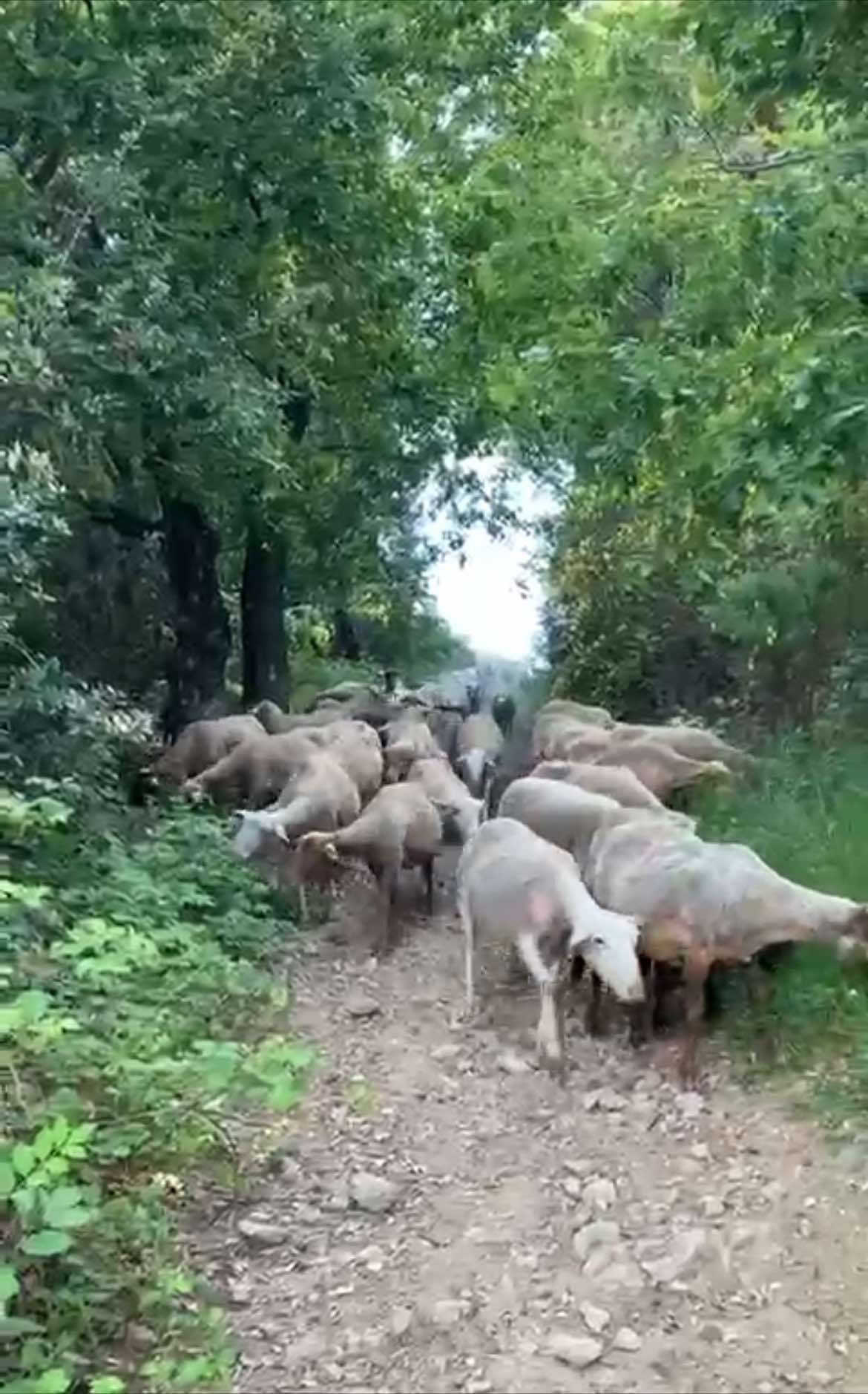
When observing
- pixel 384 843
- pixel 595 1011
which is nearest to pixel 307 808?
pixel 384 843

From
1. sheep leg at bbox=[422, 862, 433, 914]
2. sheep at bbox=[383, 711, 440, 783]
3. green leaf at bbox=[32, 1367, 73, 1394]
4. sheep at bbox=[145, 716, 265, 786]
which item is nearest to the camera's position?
green leaf at bbox=[32, 1367, 73, 1394]

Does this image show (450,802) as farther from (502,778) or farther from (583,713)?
(583,713)

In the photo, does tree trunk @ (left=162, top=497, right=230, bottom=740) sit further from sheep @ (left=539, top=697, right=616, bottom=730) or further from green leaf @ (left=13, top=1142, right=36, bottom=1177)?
green leaf @ (left=13, top=1142, right=36, bottom=1177)

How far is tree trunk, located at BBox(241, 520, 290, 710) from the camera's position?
53.7 ft

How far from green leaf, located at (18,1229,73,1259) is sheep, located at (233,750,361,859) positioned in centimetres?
541

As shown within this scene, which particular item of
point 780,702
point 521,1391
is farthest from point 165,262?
point 521,1391

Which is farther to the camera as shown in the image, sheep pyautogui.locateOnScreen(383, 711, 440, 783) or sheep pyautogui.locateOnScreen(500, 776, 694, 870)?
sheep pyautogui.locateOnScreen(383, 711, 440, 783)

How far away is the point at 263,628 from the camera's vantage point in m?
16.5

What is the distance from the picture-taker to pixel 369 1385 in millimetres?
4117

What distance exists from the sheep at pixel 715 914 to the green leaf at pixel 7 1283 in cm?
335

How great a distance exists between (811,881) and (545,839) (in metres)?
1.60

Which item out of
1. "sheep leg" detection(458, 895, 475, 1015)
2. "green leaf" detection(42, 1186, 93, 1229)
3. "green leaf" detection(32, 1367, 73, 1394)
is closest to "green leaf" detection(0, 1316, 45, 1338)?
"green leaf" detection(32, 1367, 73, 1394)

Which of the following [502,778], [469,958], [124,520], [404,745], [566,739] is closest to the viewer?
[469,958]

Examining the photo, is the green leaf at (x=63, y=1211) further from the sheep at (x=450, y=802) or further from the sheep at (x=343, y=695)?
the sheep at (x=343, y=695)
